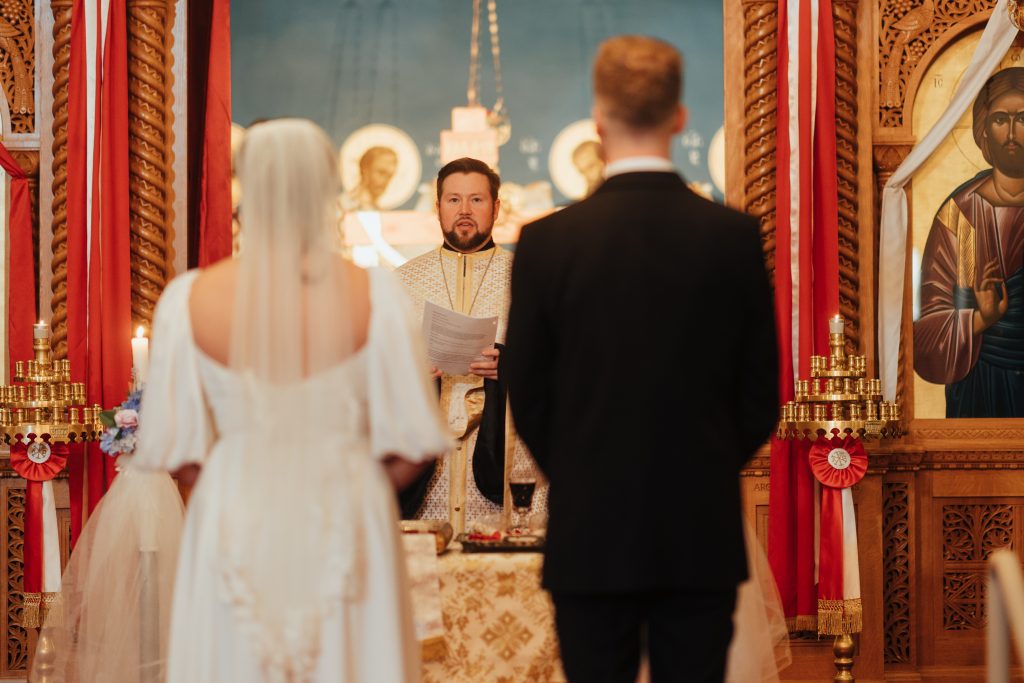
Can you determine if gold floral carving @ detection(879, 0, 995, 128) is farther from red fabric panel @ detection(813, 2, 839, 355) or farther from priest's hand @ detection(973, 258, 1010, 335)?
priest's hand @ detection(973, 258, 1010, 335)

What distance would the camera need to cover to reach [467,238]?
529cm

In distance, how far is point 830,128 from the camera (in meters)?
5.50

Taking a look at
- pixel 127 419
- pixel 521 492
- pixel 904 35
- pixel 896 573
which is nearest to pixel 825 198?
pixel 904 35

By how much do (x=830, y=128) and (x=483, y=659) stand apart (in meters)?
2.99

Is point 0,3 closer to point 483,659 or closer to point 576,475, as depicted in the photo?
point 483,659

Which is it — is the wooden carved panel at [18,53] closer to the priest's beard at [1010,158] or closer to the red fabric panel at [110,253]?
the red fabric panel at [110,253]

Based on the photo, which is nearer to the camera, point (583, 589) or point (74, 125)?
point (583, 589)

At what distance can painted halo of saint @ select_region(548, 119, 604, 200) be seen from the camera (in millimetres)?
7738

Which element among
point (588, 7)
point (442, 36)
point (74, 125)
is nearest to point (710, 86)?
point (588, 7)

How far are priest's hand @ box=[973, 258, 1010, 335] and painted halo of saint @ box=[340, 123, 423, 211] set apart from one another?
3.48 meters

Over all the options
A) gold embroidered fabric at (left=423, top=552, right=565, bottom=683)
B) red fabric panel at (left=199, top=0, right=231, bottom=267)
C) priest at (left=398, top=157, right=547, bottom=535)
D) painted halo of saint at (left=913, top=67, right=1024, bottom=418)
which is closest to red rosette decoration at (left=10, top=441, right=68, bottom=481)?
red fabric panel at (left=199, top=0, right=231, bottom=267)

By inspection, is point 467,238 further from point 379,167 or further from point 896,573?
point 379,167

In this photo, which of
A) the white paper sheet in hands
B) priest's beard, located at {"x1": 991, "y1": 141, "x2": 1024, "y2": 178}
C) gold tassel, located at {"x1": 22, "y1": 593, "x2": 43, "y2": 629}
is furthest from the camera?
priest's beard, located at {"x1": 991, "y1": 141, "x2": 1024, "y2": 178}

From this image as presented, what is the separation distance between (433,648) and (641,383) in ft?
5.29
